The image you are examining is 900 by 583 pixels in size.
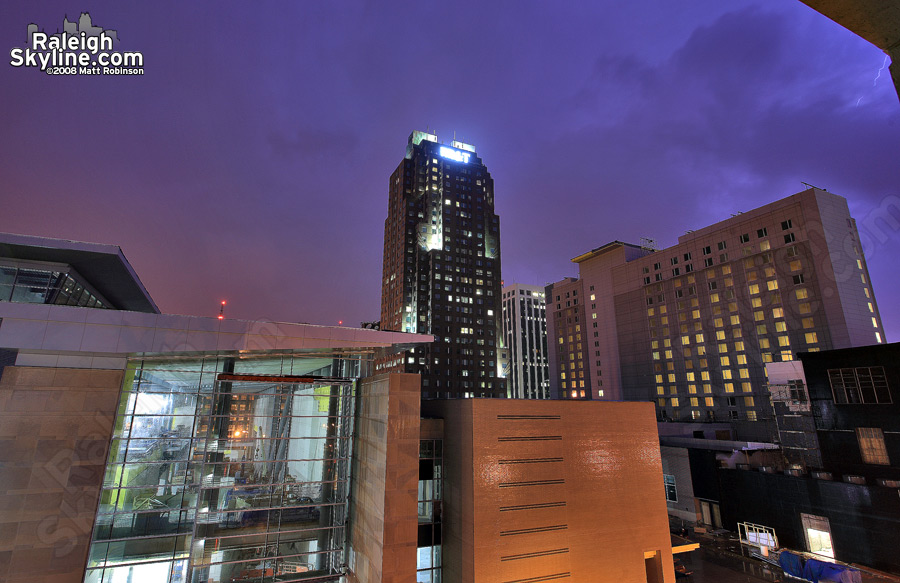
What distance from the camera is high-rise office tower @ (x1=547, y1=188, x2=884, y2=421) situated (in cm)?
6462

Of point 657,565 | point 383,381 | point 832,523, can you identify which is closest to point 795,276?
point 832,523

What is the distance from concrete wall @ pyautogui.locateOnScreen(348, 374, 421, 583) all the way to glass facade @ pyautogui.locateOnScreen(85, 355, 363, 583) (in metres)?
2.97

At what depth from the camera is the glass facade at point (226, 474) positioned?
2189cm

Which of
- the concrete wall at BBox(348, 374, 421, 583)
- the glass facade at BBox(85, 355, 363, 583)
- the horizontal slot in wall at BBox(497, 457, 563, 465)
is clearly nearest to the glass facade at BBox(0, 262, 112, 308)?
the glass facade at BBox(85, 355, 363, 583)

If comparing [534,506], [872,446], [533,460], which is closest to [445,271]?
[872,446]

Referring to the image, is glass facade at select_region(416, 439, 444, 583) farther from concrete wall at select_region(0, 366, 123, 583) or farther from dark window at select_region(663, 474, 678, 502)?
dark window at select_region(663, 474, 678, 502)

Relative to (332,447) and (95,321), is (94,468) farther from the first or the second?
(332,447)

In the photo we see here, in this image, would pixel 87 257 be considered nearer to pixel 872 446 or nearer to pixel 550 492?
pixel 550 492

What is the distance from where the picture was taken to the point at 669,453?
50.8m

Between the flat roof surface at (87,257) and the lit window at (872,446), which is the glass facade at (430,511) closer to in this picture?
the flat roof surface at (87,257)

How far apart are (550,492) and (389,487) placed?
1001 centimetres

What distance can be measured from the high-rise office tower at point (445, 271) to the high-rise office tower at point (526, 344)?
52.8 metres

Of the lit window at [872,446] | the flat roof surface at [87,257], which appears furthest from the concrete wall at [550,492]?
the flat roof surface at [87,257]

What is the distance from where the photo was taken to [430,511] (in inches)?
1007
